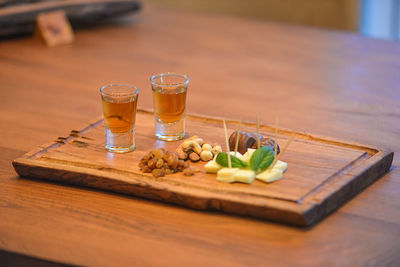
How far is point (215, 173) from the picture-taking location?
1.16 metres

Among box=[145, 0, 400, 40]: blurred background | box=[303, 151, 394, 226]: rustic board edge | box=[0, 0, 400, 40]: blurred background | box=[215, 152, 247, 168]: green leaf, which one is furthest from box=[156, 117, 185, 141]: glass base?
box=[145, 0, 400, 40]: blurred background

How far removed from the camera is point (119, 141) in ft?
4.16

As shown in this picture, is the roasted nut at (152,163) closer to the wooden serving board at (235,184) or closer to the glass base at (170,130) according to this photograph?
the wooden serving board at (235,184)

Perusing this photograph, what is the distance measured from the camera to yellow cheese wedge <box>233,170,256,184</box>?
1.10 meters

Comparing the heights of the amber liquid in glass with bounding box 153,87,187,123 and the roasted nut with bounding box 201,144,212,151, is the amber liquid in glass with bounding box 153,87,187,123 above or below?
above

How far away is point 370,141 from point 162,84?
0.52 m

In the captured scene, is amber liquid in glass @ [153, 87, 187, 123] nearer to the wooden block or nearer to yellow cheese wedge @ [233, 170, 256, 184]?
yellow cheese wedge @ [233, 170, 256, 184]

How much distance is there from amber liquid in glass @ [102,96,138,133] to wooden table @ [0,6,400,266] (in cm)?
17

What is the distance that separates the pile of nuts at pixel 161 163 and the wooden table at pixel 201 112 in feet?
0.21

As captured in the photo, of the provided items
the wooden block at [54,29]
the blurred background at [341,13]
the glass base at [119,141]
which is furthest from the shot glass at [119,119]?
the blurred background at [341,13]

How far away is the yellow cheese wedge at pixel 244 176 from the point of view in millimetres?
1101

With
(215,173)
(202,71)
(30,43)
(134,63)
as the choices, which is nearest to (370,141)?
(215,173)

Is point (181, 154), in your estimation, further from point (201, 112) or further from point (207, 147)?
point (201, 112)

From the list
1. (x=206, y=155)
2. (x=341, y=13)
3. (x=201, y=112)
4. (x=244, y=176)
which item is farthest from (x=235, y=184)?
(x=341, y=13)
